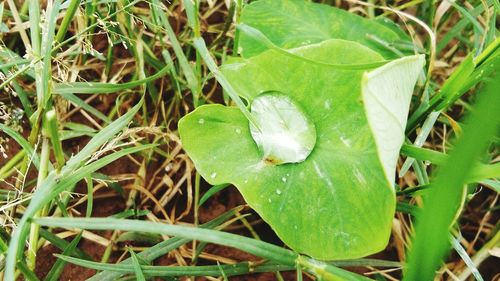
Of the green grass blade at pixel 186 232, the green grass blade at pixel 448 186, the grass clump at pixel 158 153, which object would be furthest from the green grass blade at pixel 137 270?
the green grass blade at pixel 448 186

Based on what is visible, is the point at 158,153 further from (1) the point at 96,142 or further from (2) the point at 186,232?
(2) the point at 186,232

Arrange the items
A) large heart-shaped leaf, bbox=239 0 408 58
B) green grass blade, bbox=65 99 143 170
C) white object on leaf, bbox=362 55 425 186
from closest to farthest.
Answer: white object on leaf, bbox=362 55 425 186 < green grass blade, bbox=65 99 143 170 < large heart-shaped leaf, bbox=239 0 408 58

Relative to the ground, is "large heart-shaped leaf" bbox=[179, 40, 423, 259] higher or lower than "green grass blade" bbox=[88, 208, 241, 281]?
higher

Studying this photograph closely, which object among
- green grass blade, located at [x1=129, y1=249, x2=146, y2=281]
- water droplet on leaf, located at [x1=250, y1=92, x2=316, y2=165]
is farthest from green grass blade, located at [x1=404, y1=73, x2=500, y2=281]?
green grass blade, located at [x1=129, y1=249, x2=146, y2=281]

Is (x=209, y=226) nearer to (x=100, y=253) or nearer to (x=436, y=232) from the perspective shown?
(x=100, y=253)

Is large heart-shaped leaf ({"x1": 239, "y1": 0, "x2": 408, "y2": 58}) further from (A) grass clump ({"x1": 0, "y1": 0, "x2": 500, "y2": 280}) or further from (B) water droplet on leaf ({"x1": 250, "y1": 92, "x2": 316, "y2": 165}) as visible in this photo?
(B) water droplet on leaf ({"x1": 250, "y1": 92, "x2": 316, "y2": 165})

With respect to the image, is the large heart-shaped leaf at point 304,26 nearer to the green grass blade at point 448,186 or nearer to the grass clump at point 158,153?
the grass clump at point 158,153

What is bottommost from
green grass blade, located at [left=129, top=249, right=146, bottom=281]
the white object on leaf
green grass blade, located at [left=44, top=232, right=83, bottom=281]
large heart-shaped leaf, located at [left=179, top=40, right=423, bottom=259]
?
green grass blade, located at [left=44, top=232, right=83, bottom=281]
